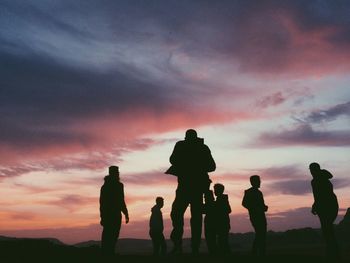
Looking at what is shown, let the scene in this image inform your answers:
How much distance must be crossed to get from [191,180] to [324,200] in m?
4.05

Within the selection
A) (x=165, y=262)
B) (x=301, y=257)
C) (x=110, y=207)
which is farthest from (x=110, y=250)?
(x=301, y=257)

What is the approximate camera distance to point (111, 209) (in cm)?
1089

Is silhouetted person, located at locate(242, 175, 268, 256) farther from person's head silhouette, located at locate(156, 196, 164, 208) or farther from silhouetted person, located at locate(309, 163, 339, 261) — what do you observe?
person's head silhouette, located at locate(156, 196, 164, 208)

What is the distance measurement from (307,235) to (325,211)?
52513 mm

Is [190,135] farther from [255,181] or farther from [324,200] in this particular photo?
[324,200]

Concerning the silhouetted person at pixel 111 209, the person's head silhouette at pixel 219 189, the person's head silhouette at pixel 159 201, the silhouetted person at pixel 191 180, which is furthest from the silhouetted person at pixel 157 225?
the silhouetted person at pixel 191 180

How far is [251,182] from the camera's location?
36.3ft

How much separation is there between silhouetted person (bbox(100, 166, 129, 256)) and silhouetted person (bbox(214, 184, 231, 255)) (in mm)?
2741

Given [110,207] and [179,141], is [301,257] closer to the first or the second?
[179,141]

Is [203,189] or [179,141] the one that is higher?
[179,141]

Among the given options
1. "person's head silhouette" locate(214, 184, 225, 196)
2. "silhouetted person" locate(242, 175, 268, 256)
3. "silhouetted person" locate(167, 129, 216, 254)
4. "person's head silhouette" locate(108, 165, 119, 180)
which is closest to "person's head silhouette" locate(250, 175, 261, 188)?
"silhouetted person" locate(242, 175, 268, 256)

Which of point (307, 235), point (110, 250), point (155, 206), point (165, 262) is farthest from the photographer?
point (307, 235)

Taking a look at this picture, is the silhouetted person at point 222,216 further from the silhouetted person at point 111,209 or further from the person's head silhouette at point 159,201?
the silhouetted person at point 111,209

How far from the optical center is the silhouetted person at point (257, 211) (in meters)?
10.9
